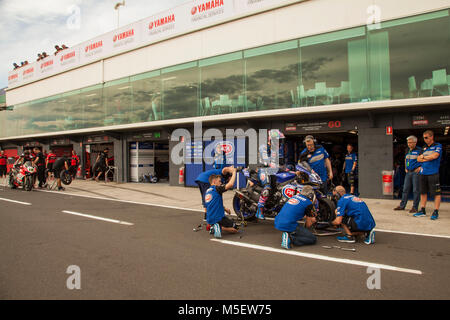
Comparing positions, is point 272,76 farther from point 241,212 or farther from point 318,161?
point 241,212

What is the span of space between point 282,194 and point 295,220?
4.54 feet

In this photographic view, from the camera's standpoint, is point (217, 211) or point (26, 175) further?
point (26, 175)

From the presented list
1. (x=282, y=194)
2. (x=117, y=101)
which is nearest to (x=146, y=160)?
(x=117, y=101)

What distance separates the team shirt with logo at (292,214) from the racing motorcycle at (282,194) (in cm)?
92

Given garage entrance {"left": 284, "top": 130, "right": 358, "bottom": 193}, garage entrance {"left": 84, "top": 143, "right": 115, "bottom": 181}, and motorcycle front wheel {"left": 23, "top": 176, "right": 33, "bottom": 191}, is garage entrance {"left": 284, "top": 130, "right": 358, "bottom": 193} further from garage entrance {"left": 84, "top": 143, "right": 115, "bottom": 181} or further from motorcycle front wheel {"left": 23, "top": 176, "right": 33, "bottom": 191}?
garage entrance {"left": 84, "top": 143, "right": 115, "bottom": 181}

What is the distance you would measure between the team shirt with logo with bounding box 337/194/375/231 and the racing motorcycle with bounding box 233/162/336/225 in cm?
91

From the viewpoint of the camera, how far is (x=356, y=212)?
5.34 metres

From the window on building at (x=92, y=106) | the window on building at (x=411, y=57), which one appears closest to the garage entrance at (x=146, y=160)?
the window on building at (x=92, y=106)

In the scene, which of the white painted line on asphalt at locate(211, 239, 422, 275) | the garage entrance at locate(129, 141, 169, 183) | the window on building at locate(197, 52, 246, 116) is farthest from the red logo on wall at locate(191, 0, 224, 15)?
the white painted line on asphalt at locate(211, 239, 422, 275)

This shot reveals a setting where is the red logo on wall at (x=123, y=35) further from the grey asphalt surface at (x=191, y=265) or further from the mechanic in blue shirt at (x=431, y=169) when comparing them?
the mechanic in blue shirt at (x=431, y=169)

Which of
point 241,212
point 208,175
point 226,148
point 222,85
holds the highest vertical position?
point 222,85

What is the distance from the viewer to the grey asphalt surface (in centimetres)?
340

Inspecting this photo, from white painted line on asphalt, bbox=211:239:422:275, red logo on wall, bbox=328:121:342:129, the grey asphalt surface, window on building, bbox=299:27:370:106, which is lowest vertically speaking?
white painted line on asphalt, bbox=211:239:422:275

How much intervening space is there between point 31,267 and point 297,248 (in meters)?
3.87
